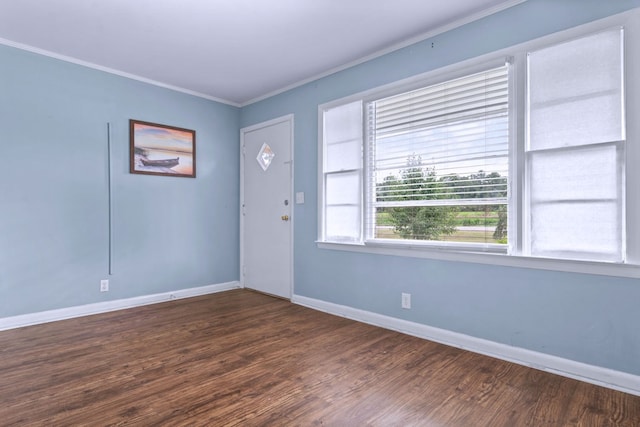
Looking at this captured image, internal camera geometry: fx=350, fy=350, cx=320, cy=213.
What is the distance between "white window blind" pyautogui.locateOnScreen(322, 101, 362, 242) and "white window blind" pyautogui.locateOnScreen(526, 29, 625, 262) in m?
1.51

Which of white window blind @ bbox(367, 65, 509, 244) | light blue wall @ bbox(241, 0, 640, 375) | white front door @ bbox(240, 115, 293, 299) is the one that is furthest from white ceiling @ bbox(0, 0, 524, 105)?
white front door @ bbox(240, 115, 293, 299)

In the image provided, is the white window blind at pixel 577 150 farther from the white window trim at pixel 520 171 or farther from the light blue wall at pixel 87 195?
the light blue wall at pixel 87 195

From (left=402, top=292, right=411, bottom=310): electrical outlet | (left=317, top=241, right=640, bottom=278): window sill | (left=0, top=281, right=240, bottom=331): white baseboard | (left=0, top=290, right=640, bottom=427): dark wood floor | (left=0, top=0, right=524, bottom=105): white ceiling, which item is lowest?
(left=0, top=290, right=640, bottom=427): dark wood floor

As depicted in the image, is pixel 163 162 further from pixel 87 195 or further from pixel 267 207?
pixel 267 207

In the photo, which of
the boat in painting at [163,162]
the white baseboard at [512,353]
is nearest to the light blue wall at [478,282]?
the white baseboard at [512,353]

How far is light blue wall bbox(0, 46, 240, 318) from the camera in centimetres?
318

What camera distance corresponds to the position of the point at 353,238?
3.51 meters

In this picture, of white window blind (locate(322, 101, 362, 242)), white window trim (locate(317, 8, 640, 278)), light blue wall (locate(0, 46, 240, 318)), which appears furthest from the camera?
white window blind (locate(322, 101, 362, 242))

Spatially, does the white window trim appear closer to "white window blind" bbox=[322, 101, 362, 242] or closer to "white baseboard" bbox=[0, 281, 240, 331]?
"white window blind" bbox=[322, 101, 362, 242]

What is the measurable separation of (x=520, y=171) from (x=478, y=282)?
86 centimetres

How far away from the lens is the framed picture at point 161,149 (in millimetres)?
3902

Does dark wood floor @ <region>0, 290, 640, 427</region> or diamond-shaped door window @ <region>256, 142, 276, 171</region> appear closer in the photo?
dark wood floor @ <region>0, 290, 640, 427</region>

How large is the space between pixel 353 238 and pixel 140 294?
2.49m

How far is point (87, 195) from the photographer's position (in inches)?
140
